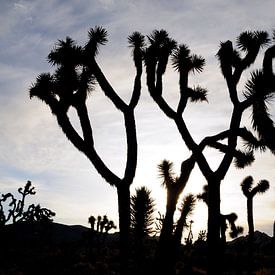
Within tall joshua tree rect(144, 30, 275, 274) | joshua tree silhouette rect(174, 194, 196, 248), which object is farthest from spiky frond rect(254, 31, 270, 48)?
joshua tree silhouette rect(174, 194, 196, 248)

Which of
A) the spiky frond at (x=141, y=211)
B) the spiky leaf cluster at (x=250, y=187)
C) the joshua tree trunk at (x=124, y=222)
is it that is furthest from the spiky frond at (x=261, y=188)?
the joshua tree trunk at (x=124, y=222)

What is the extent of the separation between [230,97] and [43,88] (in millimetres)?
5428

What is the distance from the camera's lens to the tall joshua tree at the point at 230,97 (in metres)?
11.6

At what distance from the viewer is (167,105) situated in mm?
12867

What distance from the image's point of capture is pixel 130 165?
37.2 ft

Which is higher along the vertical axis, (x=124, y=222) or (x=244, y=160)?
(x=244, y=160)

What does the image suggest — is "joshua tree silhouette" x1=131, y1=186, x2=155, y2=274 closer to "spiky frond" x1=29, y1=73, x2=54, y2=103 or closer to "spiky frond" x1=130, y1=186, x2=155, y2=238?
"spiky frond" x1=130, y1=186, x2=155, y2=238

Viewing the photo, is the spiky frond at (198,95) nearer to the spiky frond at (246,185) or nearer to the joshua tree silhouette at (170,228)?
Answer: the joshua tree silhouette at (170,228)

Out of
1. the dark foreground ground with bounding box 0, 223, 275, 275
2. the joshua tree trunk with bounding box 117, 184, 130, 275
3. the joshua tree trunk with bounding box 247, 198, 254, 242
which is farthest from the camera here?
the joshua tree trunk with bounding box 247, 198, 254, 242

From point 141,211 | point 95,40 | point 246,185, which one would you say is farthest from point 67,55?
point 246,185

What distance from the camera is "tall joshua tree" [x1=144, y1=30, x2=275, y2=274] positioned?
11.6 m

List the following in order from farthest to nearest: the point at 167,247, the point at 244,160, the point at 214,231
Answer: the point at 244,160
the point at 167,247
the point at 214,231

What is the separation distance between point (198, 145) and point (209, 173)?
3.00 feet

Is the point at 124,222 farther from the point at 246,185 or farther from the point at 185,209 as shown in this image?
the point at 246,185
